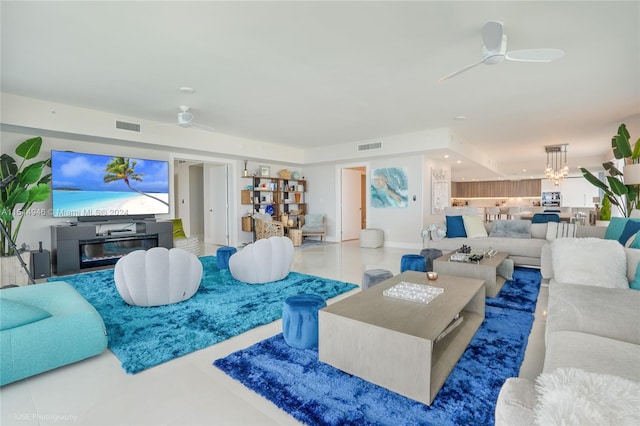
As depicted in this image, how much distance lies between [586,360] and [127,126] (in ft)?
21.2

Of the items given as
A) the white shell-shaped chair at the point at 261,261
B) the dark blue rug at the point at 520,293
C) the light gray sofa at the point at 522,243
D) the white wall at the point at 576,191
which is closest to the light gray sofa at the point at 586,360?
the dark blue rug at the point at 520,293

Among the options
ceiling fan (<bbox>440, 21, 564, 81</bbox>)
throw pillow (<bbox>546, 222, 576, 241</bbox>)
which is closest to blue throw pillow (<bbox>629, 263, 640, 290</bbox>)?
ceiling fan (<bbox>440, 21, 564, 81</bbox>)

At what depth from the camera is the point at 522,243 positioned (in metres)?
4.92

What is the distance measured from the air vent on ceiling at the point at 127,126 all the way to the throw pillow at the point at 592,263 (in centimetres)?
635

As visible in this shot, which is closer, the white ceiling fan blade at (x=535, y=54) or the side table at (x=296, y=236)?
the white ceiling fan blade at (x=535, y=54)

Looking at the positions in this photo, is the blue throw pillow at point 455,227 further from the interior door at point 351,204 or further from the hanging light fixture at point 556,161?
the hanging light fixture at point 556,161

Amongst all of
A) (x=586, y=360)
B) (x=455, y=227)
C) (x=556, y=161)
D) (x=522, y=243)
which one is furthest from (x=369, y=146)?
(x=556, y=161)

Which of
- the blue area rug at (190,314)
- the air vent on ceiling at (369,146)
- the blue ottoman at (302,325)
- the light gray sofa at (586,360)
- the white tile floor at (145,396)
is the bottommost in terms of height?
the white tile floor at (145,396)

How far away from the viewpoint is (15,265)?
421cm

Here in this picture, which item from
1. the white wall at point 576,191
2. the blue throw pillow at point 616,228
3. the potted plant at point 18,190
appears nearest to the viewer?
the blue throw pillow at point 616,228

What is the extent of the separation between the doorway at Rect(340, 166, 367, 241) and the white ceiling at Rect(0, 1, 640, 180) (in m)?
3.31

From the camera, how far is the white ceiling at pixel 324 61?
8.43 ft

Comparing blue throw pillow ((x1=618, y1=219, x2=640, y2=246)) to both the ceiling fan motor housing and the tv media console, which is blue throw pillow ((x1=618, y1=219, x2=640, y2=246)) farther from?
the tv media console

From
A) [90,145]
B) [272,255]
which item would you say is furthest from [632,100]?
[90,145]
